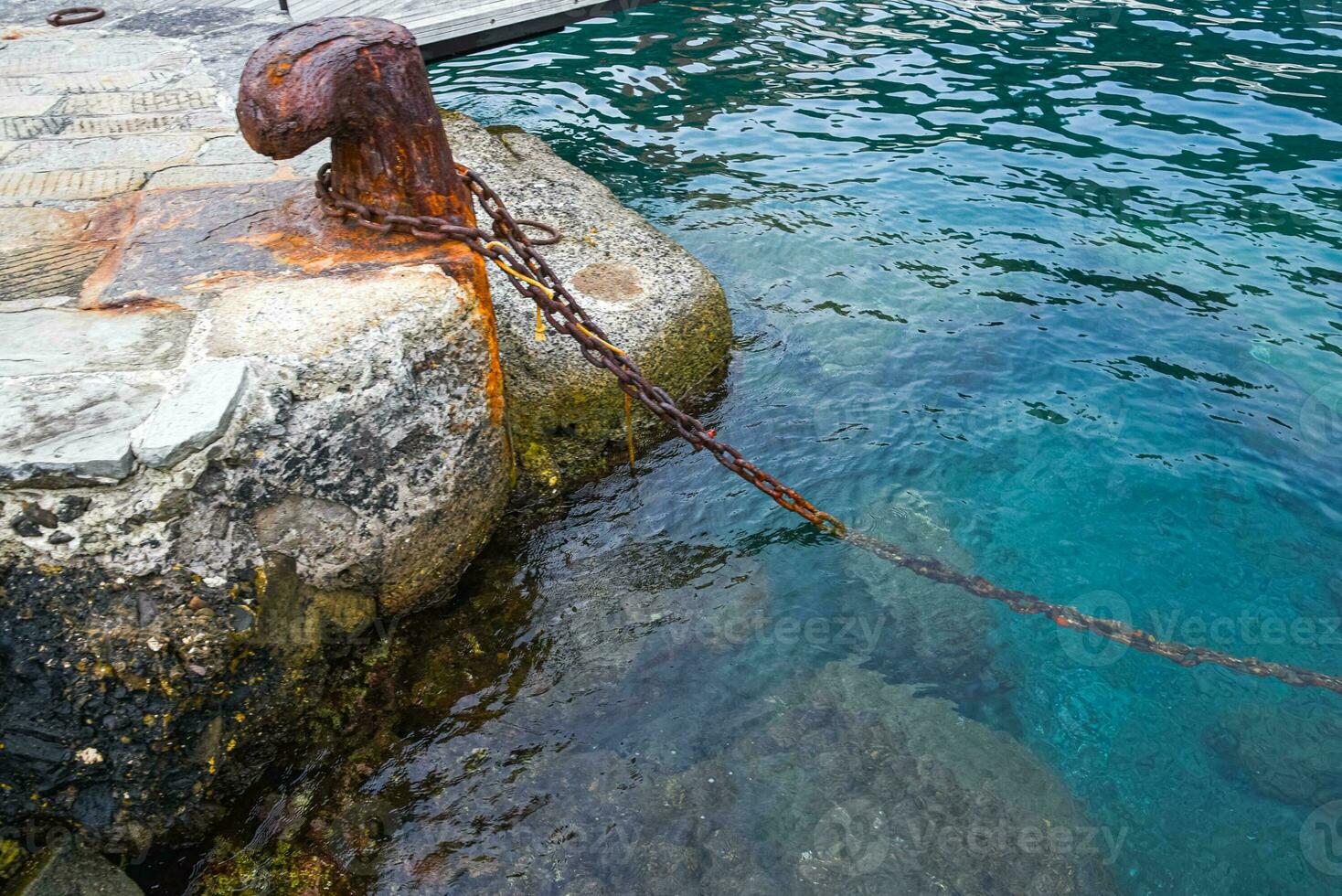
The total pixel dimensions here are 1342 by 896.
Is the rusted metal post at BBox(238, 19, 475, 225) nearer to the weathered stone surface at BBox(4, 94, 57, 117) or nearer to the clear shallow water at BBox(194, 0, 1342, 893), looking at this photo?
the clear shallow water at BBox(194, 0, 1342, 893)

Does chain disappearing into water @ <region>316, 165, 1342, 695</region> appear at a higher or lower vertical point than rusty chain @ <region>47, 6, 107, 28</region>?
lower

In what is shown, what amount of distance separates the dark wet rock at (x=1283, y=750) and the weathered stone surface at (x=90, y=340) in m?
3.88

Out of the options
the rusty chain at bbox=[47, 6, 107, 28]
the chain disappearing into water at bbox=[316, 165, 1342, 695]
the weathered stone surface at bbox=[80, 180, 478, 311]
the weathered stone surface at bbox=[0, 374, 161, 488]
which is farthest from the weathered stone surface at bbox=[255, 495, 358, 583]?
the rusty chain at bbox=[47, 6, 107, 28]

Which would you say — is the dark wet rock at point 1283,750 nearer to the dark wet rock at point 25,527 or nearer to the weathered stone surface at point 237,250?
the weathered stone surface at point 237,250

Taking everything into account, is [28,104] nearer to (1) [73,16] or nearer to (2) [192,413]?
(1) [73,16]

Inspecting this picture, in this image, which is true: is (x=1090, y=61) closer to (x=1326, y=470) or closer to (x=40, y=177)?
(x=1326, y=470)

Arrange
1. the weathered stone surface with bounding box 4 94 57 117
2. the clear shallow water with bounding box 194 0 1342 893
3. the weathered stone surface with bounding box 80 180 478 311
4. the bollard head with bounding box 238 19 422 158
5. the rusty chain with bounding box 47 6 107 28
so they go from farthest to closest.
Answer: the rusty chain with bounding box 47 6 107 28 → the weathered stone surface with bounding box 4 94 57 117 → the weathered stone surface with bounding box 80 180 478 311 → the clear shallow water with bounding box 194 0 1342 893 → the bollard head with bounding box 238 19 422 158

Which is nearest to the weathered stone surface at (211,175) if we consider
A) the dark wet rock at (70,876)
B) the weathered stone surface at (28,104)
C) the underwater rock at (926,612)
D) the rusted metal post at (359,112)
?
the rusted metal post at (359,112)

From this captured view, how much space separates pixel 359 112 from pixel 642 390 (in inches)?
53.0

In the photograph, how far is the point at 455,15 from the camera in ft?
23.5

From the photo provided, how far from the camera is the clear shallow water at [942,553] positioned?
316 cm

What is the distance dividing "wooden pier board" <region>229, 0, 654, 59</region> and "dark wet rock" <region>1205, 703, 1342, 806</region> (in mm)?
6562

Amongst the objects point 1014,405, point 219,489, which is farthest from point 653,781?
point 1014,405

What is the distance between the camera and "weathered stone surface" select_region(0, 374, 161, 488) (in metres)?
2.56
